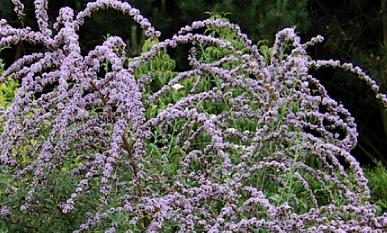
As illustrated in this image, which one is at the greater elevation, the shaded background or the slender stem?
the shaded background

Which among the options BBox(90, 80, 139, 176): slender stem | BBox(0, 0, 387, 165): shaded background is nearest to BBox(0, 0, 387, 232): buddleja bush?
BBox(90, 80, 139, 176): slender stem

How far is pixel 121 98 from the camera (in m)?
2.15

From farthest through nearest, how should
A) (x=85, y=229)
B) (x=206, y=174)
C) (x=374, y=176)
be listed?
(x=374, y=176) < (x=206, y=174) < (x=85, y=229)

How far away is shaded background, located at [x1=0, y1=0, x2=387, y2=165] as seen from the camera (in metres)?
5.77

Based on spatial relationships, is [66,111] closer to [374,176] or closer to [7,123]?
[7,123]

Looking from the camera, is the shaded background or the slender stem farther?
the shaded background

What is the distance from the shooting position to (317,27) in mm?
6363

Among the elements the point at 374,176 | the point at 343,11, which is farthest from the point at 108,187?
the point at 343,11

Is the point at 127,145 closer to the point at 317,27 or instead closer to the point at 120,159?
the point at 120,159

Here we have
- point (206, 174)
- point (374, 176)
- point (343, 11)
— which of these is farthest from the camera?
point (343, 11)

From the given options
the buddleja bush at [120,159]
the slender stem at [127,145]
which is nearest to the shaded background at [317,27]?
the buddleja bush at [120,159]

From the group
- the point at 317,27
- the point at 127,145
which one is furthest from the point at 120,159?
the point at 317,27

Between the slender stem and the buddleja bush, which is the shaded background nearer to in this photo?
the buddleja bush

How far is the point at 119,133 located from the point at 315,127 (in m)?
0.87
